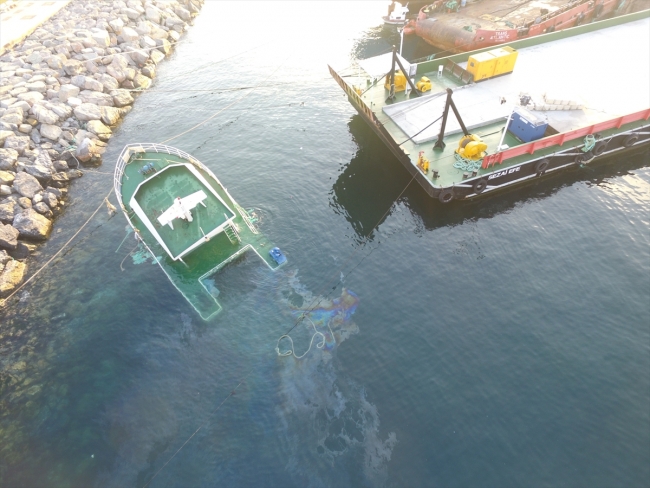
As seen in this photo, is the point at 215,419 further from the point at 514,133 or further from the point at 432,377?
the point at 514,133

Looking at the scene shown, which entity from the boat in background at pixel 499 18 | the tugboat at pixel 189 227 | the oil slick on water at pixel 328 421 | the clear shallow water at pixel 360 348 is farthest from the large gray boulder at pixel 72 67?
the boat in background at pixel 499 18

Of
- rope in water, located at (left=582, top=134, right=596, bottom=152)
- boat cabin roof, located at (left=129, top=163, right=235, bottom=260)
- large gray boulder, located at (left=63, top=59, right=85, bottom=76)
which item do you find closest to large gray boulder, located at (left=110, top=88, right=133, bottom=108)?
large gray boulder, located at (left=63, top=59, right=85, bottom=76)

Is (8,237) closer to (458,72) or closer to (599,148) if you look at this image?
(458,72)

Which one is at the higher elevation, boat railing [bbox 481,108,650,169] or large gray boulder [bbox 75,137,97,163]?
boat railing [bbox 481,108,650,169]

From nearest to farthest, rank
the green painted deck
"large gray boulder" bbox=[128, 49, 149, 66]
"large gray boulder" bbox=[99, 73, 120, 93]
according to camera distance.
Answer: the green painted deck < "large gray boulder" bbox=[99, 73, 120, 93] < "large gray boulder" bbox=[128, 49, 149, 66]

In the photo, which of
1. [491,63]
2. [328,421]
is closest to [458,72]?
[491,63]

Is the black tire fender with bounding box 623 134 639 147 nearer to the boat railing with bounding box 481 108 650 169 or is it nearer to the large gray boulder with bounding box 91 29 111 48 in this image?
the boat railing with bounding box 481 108 650 169

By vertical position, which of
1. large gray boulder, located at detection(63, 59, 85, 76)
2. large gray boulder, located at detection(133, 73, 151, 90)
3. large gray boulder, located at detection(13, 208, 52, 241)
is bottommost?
large gray boulder, located at detection(13, 208, 52, 241)

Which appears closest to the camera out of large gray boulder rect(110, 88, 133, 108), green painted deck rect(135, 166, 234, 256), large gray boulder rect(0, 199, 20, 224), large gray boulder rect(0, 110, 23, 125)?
green painted deck rect(135, 166, 234, 256)
